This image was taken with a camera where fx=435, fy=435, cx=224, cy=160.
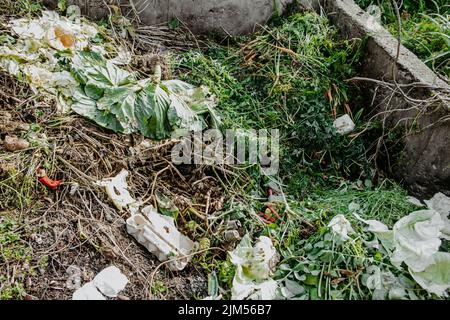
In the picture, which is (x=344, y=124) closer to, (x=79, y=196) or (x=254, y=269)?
(x=254, y=269)

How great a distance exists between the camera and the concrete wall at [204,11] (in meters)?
3.54

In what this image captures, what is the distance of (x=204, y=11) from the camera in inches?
143

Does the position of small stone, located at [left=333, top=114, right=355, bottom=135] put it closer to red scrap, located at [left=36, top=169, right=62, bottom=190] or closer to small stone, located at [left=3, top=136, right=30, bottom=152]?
red scrap, located at [left=36, top=169, right=62, bottom=190]

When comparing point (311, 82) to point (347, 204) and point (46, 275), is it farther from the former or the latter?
point (46, 275)

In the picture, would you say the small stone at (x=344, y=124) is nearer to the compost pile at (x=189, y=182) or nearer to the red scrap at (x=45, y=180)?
the compost pile at (x=189, y=182)

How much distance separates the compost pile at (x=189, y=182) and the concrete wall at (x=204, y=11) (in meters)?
0.15

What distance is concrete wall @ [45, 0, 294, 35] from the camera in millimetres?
3543

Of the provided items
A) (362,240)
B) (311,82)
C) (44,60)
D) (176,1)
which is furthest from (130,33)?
(362,240)

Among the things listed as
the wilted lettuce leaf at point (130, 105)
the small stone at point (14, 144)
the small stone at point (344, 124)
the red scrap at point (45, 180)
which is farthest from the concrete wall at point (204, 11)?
the red scrap at point (45, 180)

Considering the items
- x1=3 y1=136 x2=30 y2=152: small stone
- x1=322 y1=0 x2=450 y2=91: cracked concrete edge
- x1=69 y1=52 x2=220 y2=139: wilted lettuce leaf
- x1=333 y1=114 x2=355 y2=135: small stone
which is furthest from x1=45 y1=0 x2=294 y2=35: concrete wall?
x1=3 y1=136 x2=30 y2=152: small stone

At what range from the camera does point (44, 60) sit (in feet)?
9.87

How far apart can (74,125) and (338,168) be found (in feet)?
5.82

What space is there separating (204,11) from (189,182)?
5.39ft

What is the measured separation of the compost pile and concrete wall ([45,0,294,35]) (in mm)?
148
